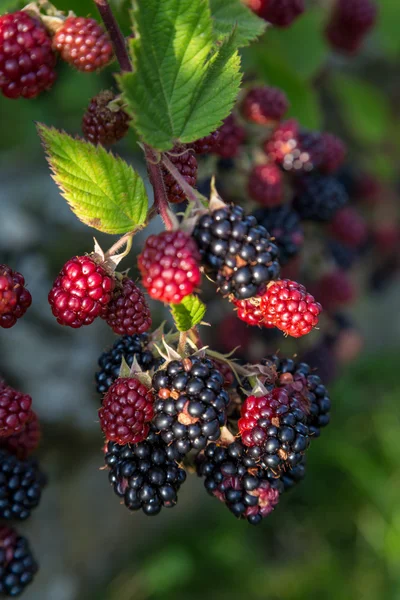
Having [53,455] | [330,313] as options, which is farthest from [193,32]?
[53,455]

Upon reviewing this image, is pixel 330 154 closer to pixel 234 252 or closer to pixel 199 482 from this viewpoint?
pixel 234 252

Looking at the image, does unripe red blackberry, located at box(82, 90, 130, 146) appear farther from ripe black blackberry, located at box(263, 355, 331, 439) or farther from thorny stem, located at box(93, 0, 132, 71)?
ripe black blackberry, located at box(263, 355, 331, 439)

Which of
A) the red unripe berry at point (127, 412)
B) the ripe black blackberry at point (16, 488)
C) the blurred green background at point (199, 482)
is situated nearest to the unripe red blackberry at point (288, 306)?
the red unripe berry at point (127, 412)

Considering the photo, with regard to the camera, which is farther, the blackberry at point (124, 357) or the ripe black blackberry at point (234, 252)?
the blackberry at point (124, 357)

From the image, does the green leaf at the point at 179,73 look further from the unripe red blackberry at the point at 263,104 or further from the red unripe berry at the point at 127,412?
the unripe red blackberry at the point at 263,104

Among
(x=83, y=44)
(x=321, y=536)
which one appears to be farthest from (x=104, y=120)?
(x=321, y=536)

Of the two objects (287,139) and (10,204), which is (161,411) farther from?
(10,204)

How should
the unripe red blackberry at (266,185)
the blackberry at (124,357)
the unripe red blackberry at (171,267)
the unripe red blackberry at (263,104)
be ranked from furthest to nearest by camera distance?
the unripe red blackberry at (266,185)
the unripe red blackberry at (263,104)
the blackberry at (124,357)
the unripe red blackberry at (171,267)
